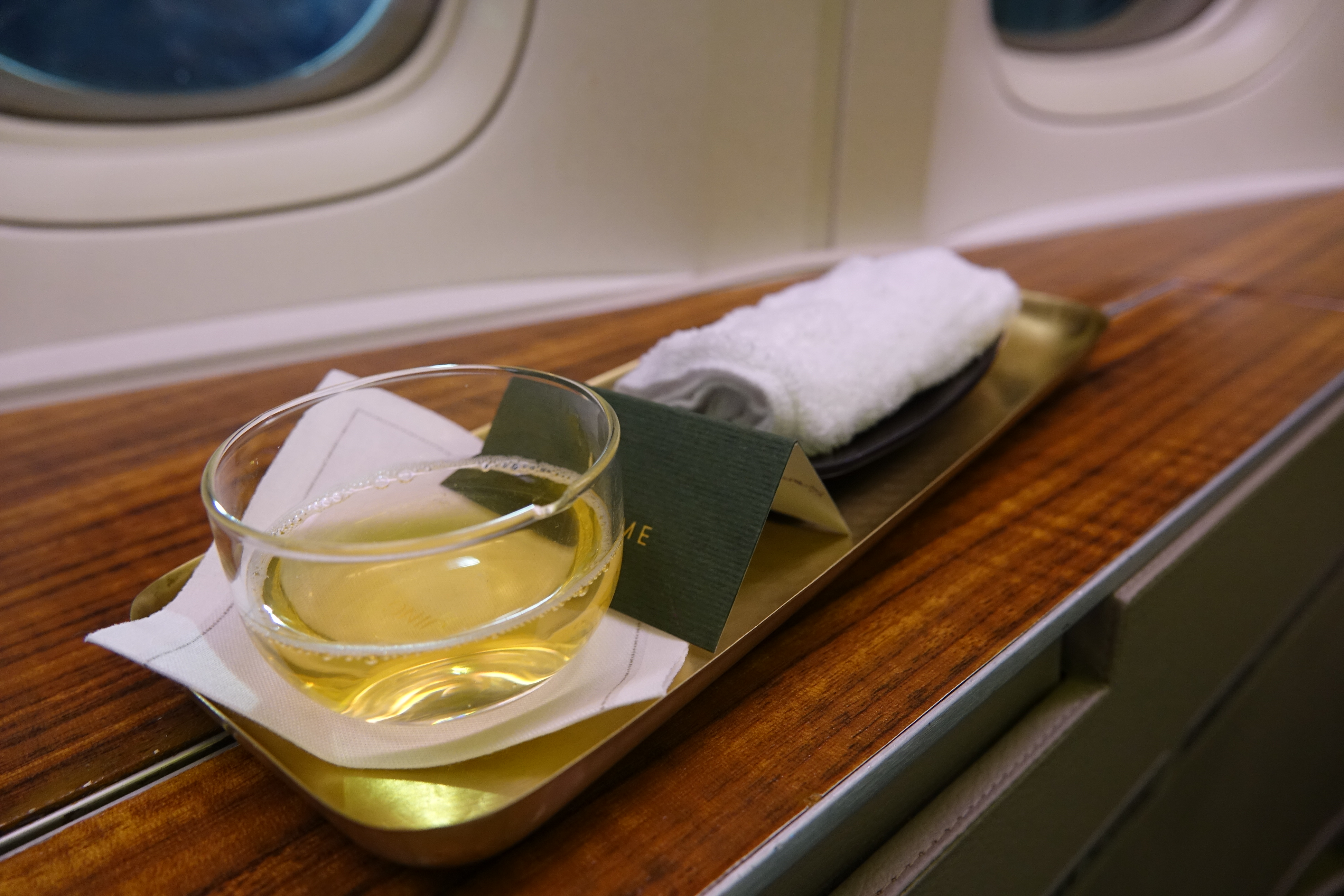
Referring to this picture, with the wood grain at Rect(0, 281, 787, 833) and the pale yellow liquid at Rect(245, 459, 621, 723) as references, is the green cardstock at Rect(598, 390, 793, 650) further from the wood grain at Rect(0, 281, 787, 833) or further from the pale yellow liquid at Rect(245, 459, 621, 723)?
the wood grain at Rect(0, 281, 787, 833)

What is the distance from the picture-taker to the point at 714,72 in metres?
0.81

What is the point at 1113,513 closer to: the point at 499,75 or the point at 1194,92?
the point at 499,75

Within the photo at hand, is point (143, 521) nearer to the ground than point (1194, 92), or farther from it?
nearer to the ground

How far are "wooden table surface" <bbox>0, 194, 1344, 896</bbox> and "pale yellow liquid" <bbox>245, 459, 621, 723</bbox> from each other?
1.8 inches

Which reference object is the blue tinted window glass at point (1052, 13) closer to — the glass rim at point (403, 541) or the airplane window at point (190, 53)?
the airplane window at point (190, 53)

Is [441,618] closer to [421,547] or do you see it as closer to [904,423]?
[421,547]

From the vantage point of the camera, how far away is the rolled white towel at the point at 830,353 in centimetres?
36

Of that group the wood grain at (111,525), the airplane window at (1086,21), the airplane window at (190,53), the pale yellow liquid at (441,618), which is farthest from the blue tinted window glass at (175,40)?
the airplane window at (1086,21)

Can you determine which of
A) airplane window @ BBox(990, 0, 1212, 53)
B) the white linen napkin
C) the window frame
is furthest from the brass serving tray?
airplane window @ BBox(990, 0, 1212, 53)

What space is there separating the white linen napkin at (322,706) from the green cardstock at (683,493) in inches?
0.6

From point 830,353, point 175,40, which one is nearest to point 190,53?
point 175,40

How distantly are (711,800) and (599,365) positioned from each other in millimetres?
390

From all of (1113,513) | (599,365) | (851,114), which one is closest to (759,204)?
(851,114)

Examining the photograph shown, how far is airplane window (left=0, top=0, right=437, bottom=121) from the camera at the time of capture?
0.66 metres
